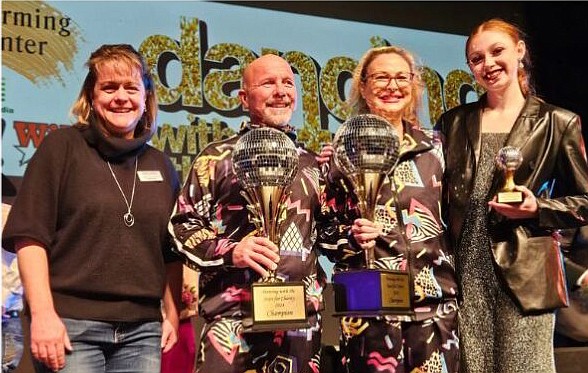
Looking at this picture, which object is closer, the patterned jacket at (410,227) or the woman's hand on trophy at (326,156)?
the patterned jacket at (410,227)

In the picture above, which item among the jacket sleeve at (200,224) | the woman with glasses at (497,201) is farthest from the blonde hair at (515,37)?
the jacket sleeve at (200,224)

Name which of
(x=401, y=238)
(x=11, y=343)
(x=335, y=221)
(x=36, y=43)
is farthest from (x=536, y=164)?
(x=36, y=43)

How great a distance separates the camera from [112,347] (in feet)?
6.57

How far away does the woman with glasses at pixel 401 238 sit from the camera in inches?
80.0

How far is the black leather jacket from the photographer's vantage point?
7.20 feet

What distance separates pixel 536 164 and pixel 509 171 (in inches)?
6.4

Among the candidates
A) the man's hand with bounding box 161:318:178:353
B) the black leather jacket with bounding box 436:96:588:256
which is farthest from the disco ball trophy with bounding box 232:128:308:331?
the black leather jacket with bounding box 436:96:588:256

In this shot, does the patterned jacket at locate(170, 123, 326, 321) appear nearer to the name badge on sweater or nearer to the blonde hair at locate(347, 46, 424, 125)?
the name badge on sweater

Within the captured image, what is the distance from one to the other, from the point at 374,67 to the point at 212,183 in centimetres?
51

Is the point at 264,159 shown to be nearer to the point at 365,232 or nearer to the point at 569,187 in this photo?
the point at 365,232

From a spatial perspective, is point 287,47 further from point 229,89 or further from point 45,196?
point 45,196

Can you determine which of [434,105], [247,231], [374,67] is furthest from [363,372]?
[434,105]

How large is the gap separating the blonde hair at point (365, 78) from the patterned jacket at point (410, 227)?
0.37 ft

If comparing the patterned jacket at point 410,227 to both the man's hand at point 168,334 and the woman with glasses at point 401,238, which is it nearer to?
the woman with glasses at point 401,238
